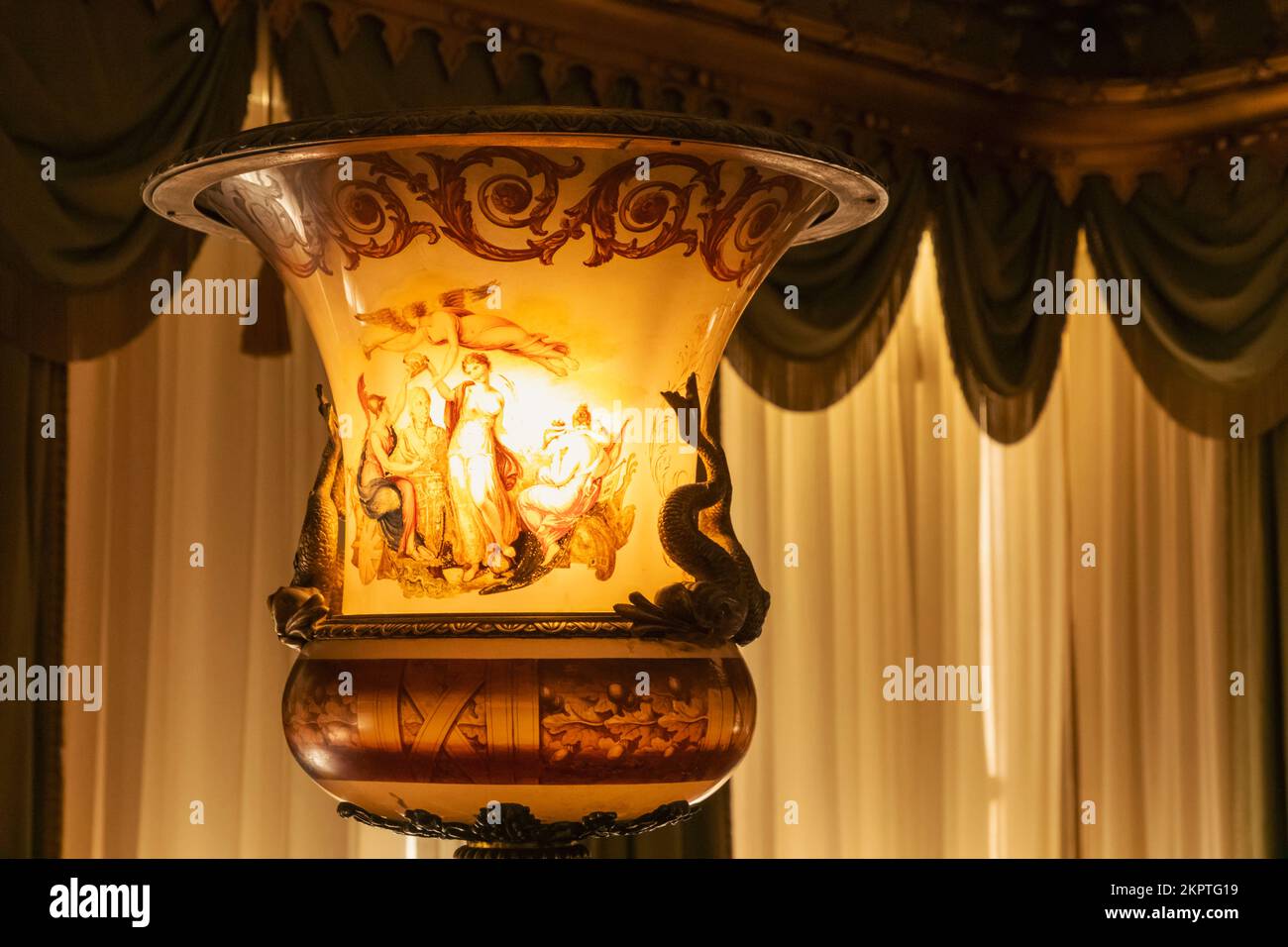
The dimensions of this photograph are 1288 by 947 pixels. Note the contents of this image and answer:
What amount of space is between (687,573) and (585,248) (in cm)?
35

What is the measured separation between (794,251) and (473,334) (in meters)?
2.61

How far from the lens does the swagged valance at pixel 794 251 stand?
3180 millimetres

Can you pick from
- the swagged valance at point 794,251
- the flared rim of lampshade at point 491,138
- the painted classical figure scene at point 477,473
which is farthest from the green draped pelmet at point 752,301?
the painted classical figure scene at point 477,473

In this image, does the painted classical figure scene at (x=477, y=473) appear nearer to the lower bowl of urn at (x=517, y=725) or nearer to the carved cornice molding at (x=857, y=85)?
the lower bowl of urn at (x=517, y=725)

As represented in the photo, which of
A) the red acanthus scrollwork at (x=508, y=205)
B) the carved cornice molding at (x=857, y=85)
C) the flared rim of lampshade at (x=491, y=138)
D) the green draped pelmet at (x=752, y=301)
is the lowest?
the red acanthus scrollwork at (x=508, y=205)

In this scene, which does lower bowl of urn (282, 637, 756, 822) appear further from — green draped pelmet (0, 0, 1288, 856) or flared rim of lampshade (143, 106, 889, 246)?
green draped pelmet (0, 0, 1288, 856)

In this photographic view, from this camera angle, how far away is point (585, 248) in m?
1.72

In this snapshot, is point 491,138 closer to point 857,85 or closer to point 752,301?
point 752,301

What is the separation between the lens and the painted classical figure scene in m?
1.69

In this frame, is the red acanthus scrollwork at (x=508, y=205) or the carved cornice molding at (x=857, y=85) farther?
the carved cornice molding at (x=857, y=85)

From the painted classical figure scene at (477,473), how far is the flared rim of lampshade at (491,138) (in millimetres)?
171

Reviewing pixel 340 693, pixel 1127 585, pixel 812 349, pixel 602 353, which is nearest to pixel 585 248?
pixel 602 353

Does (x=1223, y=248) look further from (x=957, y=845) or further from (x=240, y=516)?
(x=240, y=516)

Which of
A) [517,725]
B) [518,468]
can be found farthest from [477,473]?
[517,725]
